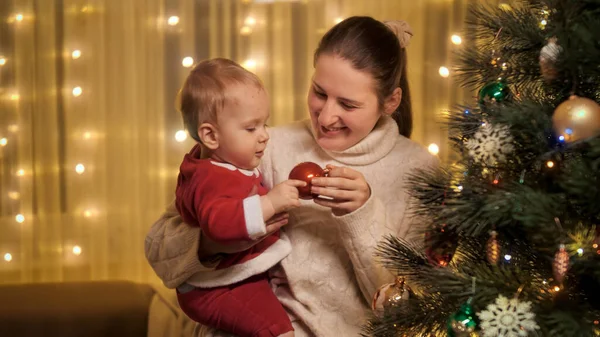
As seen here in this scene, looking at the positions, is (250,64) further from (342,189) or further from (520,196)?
(520,196)

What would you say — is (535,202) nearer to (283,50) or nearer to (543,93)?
(543,93)

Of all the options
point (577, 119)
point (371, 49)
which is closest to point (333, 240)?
point (371, 49)

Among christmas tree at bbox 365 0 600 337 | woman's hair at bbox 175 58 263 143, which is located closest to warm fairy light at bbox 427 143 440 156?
woman's hair at bbox 175 58 263 143

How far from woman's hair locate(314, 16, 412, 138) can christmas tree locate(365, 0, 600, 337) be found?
0.40 metres

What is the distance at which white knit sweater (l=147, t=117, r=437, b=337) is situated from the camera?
1.77 m

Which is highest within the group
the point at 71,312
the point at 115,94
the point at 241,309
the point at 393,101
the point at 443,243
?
the point at 393,101

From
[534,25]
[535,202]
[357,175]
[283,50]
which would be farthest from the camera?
[283,50]

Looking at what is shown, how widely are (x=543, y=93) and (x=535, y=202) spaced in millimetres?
242

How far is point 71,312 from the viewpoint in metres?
2.82

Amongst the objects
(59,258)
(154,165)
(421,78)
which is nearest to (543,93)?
(421,78)

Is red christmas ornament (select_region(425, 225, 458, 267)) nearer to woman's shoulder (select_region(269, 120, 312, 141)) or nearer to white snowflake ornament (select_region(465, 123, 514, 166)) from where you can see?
white snowflake ornament (select_region(465, 123, 514, 166))

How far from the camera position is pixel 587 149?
1137 mm

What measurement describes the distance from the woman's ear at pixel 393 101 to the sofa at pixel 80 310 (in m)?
1.20

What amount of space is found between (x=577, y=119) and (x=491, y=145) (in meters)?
0.16
